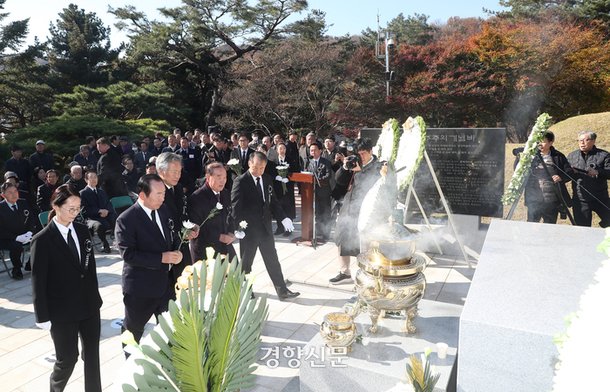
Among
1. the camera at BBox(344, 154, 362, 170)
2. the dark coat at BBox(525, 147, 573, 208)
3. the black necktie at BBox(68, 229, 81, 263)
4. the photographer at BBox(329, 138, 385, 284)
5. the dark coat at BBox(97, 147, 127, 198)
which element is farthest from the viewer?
the dark coat at BBox(97, 147, 127, 198)

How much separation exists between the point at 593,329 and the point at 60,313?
11.9 feet

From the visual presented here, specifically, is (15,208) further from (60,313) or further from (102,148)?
(60,313)

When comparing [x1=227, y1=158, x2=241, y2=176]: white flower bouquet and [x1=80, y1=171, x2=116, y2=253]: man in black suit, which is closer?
[x1=227, y1=158, x2=241, y2=176]: white flower bouquet

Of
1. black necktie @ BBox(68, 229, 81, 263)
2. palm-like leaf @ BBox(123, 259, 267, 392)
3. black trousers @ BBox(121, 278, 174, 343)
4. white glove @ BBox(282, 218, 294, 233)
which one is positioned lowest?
black trousers @ BBox(121, 278, 174, 343)

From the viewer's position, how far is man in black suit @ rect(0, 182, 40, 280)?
7.53 metres

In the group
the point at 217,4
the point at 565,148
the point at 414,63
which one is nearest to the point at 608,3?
the point at 414,63

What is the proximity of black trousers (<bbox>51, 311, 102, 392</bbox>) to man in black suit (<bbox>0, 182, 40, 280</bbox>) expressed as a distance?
15.9 ft

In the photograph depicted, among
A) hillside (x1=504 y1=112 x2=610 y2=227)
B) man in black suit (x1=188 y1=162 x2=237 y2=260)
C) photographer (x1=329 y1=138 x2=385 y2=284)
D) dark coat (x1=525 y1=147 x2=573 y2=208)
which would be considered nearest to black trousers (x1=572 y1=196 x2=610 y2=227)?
dark coat (x1=525 y1=147 x2=573 y2=208)

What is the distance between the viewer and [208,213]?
529 cm

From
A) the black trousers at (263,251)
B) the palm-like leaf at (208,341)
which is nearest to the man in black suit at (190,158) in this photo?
the black trousers at (263,251)

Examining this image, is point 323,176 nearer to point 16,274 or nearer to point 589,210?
Answer: point 589,210

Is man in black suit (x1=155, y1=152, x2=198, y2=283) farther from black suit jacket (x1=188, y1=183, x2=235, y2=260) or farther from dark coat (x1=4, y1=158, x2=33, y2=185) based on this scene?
dark coat (x1=4, y1=158, x2=33, y2=185)

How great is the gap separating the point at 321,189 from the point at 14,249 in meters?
6.00

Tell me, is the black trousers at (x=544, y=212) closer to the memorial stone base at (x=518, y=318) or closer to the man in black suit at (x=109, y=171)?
the memorial stone base at (x=518, y=318)
